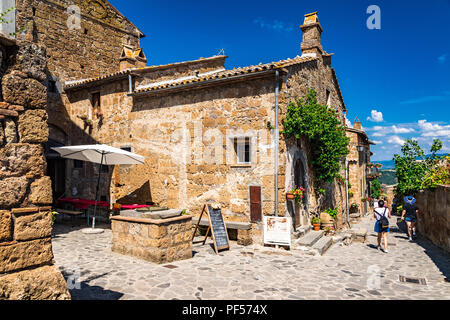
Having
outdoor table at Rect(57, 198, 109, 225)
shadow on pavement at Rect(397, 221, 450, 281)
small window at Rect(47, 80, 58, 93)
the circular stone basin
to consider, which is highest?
small window at Rect(47, 80, 58, 93)

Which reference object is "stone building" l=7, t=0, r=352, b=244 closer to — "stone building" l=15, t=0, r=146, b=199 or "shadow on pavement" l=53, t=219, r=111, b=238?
"stone building" l=15, t=0, r=146, b=199

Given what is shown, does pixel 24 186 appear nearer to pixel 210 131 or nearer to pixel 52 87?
pixel 210 131

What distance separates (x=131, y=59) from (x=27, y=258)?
1253 centimetres

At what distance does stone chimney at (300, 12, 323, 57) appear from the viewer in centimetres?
1257

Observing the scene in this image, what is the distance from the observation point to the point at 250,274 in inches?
262

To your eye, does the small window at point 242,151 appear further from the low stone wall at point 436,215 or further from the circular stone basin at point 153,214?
the low stone wall at point 436,215

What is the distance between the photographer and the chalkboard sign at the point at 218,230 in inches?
332

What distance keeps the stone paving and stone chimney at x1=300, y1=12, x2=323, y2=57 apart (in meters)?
7.63

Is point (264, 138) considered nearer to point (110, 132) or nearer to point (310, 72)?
point (310, 72)

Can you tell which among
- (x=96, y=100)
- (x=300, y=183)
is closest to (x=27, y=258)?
(x=300, y=183)

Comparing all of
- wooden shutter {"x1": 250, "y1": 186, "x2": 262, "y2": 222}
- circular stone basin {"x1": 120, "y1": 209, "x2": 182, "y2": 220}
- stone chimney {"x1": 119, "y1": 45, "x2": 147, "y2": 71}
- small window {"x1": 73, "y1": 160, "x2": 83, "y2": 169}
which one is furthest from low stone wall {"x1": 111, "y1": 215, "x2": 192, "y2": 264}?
stone chimney {"x1": 119, "y1": 45, "x2": 147, "y2": 71}

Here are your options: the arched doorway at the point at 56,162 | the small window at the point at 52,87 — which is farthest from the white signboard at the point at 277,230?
the small window at the point at 52,87

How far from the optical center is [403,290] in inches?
233
